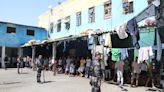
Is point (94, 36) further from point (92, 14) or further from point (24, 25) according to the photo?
point (24, 25)

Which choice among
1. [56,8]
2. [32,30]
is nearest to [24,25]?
[32,30]

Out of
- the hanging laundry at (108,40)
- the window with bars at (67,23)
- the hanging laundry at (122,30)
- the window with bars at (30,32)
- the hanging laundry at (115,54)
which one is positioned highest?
the window with bars at (67,23)

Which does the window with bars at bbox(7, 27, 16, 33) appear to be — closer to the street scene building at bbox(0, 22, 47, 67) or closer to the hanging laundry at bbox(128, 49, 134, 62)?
the street scene building at bbox(0, 22, 47, 67)

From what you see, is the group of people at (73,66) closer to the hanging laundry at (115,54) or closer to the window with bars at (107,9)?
the hanging laundry at (115,54)

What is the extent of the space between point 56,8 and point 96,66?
22.8 metres

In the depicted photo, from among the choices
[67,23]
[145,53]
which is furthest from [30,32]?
[145,53]

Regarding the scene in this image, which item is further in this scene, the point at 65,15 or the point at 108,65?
the point at 65,15

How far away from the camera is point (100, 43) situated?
18656 millimetres

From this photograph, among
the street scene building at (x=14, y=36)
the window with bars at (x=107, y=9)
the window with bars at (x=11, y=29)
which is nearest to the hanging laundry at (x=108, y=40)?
the window with bars at (x=107, y=9)

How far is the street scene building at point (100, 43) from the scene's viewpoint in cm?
1502

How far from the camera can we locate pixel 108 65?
1998cm

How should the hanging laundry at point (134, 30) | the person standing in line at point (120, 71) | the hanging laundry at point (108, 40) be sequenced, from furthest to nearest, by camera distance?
the hanging laundry at point (108, 40)
the person standing in line at point (120, 71)
the hanging laundry at point (134, 30)

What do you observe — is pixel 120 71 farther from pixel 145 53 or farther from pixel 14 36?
pixel 14 36

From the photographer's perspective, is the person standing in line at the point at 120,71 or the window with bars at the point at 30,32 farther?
the window with bars at the point at 30,32
